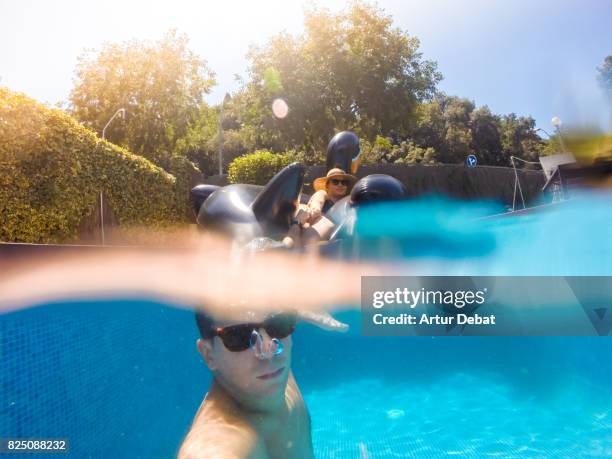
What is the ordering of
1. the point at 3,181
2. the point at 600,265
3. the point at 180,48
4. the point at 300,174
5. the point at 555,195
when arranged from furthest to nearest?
1. the point at 180,48
2. the point at 555,195
3. the point at 600,265
4. the point at 3,181
5. the point at 300,174

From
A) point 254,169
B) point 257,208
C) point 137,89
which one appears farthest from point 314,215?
point 137,89

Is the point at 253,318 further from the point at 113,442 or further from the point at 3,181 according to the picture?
the point at 3,181

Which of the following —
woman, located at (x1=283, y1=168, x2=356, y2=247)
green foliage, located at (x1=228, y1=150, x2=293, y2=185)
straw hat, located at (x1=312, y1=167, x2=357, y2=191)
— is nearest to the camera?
woman, located at (x1=283, y1=168, x2=356, y2=247)

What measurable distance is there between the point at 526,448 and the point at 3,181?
7.82 metres

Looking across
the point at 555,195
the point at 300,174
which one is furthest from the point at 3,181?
the point at 555,195

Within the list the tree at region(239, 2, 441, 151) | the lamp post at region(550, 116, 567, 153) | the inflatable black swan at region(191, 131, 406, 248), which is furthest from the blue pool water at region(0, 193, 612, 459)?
the tree at region(239, 2, 441, 151)

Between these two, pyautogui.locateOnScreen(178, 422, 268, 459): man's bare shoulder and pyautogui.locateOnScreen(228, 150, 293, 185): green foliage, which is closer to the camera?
pyautogui.locateOnScreen(178, 422, 268, 459): man's bare shoulder

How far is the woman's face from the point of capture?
543 cm

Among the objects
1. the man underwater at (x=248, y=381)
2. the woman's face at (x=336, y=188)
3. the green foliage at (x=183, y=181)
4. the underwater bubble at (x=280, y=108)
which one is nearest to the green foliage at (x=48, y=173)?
the green foliage at (x=183, y=181)

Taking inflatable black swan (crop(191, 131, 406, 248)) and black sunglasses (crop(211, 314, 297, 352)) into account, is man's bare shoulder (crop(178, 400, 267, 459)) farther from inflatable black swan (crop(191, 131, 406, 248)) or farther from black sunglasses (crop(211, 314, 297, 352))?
inflatable black swan (crop(191, 131, 406, 248))

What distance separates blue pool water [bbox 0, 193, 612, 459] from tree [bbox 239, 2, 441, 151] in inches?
599

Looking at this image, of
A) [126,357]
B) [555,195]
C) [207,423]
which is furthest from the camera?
[555,195]

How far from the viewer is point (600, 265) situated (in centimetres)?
836

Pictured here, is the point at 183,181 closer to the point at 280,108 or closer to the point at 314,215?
the point at 280,108
